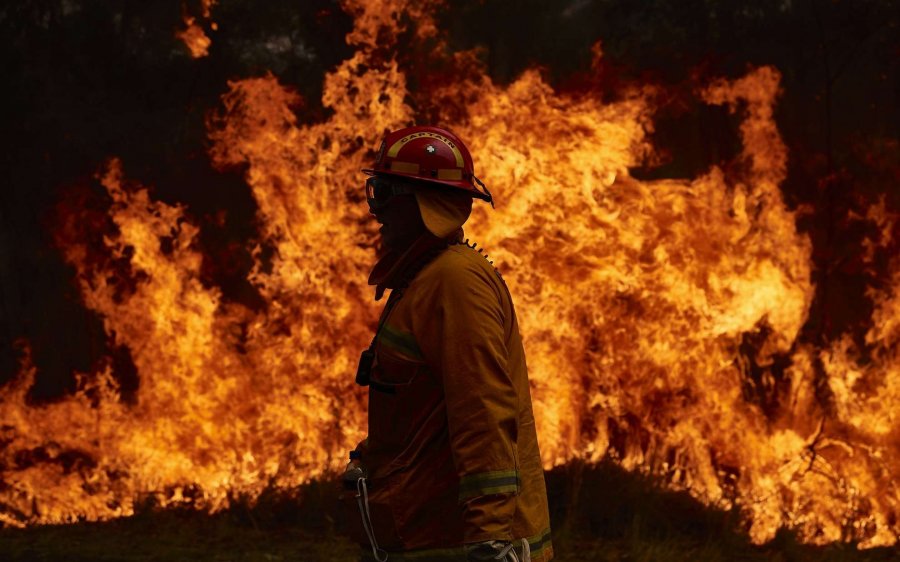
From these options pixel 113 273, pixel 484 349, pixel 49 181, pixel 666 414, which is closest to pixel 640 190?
pixel 666 414

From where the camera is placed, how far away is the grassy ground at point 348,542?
6.84 metres

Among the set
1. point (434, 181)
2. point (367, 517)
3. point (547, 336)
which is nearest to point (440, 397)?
point (367, 517)

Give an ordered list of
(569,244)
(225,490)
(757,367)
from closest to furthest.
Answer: (225,490), (569,244), (757,367)

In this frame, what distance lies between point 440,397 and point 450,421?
15 centimetres

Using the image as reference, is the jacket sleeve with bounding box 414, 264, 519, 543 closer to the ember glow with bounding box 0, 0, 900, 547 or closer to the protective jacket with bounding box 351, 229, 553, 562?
the protective jacket with bounding box 351, 229, 553, 562

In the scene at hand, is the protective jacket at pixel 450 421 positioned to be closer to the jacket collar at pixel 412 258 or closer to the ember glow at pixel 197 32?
the jacket collar at pixel 412 258

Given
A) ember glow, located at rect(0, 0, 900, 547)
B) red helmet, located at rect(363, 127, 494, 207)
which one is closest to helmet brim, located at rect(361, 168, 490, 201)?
red helmet, located at rect(363, 127, 494, 207)

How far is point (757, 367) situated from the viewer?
9.46 meters

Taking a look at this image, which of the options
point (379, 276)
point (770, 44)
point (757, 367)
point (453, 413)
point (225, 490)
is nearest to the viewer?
point (453, 413)

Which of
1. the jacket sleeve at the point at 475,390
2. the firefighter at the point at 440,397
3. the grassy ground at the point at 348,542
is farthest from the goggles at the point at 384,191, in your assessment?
the grassy ground at the point at 348,542

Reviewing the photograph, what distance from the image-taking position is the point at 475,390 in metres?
2.59

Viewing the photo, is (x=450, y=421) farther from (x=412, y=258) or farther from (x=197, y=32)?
(x=197, y=32)

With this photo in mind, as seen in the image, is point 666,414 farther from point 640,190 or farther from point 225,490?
point 225,490

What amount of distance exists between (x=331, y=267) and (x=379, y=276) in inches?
228
